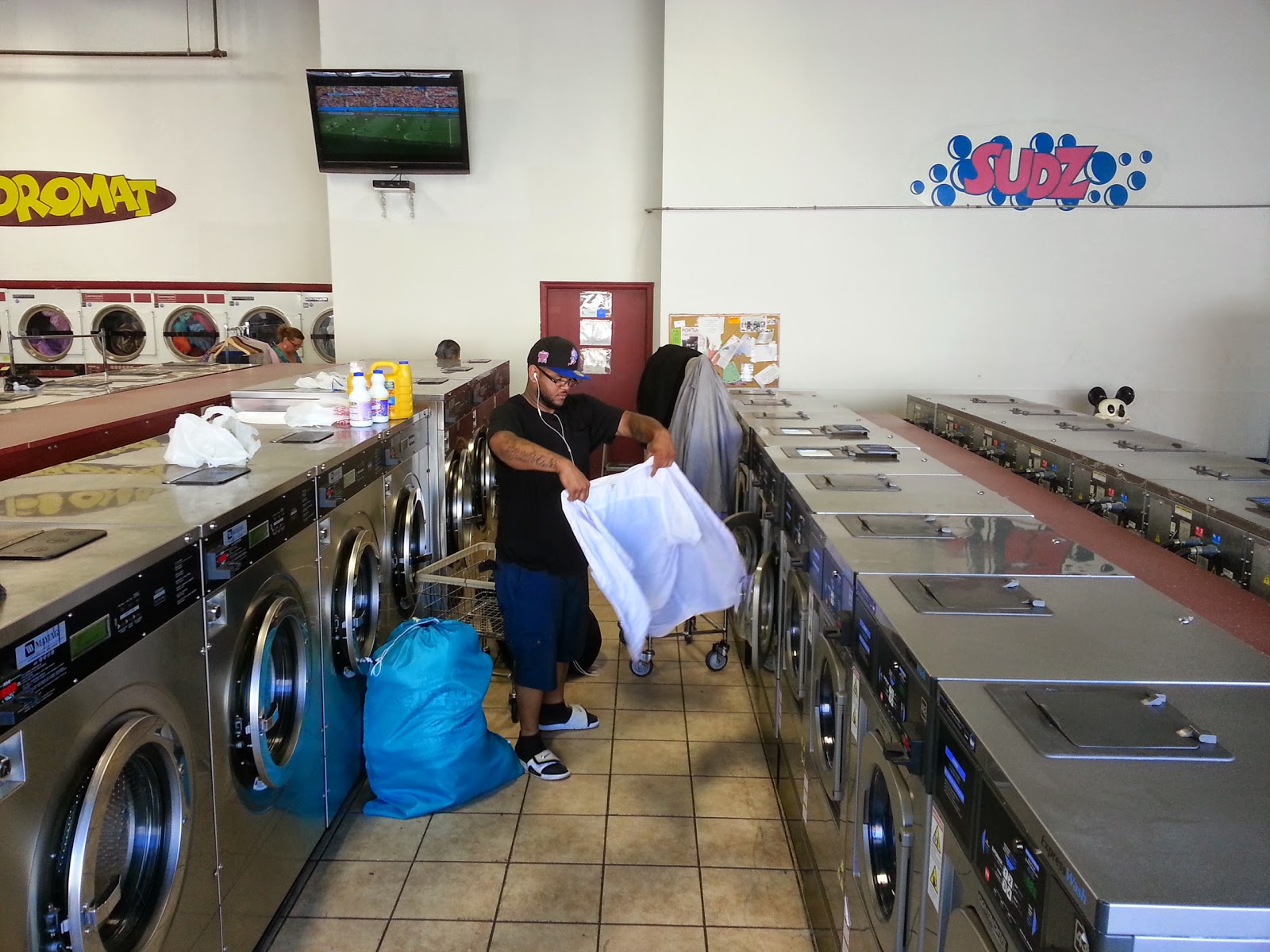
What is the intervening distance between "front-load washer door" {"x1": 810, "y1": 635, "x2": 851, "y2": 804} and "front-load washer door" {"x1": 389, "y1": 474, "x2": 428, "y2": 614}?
1715 millimetres

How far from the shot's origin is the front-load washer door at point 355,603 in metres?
2.88

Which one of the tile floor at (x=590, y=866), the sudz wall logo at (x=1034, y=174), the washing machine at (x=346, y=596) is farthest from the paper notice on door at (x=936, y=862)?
the sudz wall logo at (x=1034, y=174)

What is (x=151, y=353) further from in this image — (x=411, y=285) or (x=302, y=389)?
(x=302, y=389)

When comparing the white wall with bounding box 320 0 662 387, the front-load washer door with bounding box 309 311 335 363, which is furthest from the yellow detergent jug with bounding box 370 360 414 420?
the front-load washer door with bounding box 309 311 335 363

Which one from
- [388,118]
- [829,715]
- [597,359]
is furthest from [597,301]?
[829,715]

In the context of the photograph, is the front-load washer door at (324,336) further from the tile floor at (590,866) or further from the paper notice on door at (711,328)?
the tile floor at (590,866)

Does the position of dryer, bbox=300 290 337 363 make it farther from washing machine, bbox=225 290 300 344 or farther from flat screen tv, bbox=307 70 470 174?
flat screen tv, bbox=307 70 470 174

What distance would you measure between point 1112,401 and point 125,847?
23.4 feet

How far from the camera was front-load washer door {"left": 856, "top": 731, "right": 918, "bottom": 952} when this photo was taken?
162 cm

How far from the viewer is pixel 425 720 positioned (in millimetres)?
2975

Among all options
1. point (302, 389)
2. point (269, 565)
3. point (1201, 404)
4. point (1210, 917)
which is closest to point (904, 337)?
point (1201, 404)

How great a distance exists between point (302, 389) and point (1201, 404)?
Result: 682cm

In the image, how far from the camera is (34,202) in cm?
862

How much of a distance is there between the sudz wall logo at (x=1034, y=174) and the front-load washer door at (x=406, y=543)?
16.5 feet
